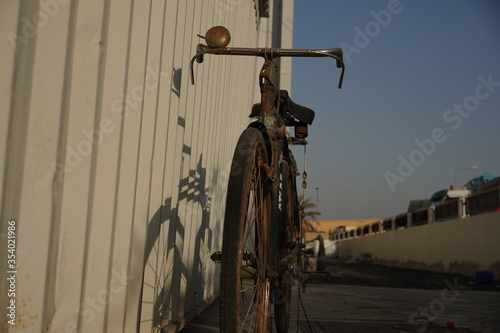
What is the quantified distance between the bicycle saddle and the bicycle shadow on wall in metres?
0.79

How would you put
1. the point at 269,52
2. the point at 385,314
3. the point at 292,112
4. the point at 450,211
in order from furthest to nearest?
1. the point at 450,211
2. the point at 385,314
3. the point at 292,112
4. the point at 269,52

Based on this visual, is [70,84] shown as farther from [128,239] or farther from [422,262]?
[422,262]

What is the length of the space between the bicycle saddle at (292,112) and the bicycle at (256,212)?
310mm

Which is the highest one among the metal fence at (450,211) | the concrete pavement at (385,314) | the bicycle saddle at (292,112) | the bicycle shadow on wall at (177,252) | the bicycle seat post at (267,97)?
the metal fence at (450,211)

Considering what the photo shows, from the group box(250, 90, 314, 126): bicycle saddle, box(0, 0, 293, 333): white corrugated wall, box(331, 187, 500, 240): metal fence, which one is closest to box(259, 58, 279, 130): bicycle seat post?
box(0, 0, 293, 333): white corrugated wall

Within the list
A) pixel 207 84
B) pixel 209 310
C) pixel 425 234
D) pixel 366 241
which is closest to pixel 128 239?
pixel 207 84

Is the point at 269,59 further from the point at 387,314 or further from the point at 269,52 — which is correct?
the point at 387,314

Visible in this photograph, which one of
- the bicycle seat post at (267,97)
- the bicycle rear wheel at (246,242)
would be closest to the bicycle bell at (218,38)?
the bicycle seat post at (267,97)

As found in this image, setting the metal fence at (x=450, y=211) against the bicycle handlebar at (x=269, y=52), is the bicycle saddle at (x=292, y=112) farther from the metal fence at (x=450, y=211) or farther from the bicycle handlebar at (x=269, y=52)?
the metal fence at (x=450, y=211)

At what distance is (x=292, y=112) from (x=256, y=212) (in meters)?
1.35

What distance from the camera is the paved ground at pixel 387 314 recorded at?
179 inches

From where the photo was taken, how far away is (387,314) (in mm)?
5605

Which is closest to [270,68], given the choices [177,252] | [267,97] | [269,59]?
[269,59]

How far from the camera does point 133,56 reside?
2.51 meters
